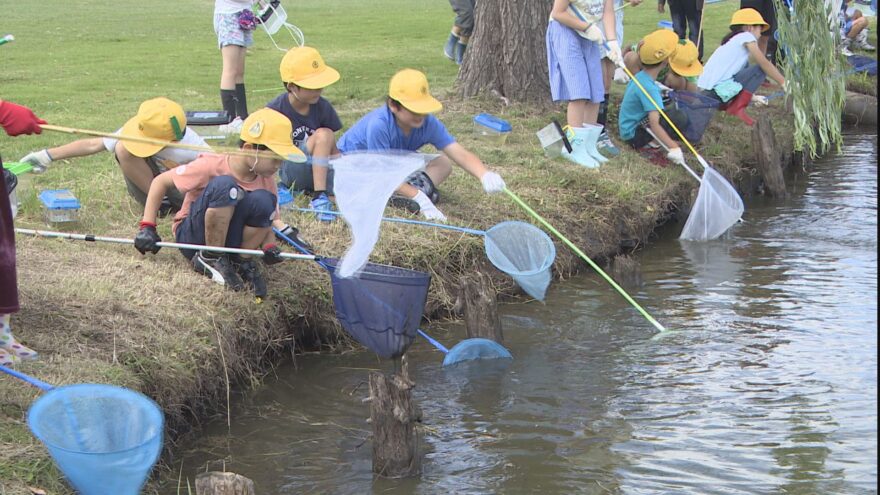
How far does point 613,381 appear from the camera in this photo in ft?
17.4

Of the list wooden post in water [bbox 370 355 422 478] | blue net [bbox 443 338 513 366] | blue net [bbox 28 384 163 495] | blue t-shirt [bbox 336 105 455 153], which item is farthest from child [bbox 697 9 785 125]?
blue net [bbox 28 384 163 495]

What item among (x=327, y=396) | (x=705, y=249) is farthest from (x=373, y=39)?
(x=327, y=396)

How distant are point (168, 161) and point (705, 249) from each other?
3.82m

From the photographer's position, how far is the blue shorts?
5.17 meters

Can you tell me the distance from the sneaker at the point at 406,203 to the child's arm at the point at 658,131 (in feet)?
8.73

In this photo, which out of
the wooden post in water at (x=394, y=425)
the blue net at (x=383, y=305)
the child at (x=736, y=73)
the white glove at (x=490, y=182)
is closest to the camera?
the wooden post in water at (x=394, y=425)

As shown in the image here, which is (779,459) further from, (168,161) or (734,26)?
(734,26)

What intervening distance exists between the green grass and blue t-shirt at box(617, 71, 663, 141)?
14.8 inches

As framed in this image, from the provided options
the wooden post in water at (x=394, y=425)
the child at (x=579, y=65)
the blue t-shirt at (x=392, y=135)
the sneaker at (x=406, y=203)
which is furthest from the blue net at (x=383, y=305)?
the child at (x=579, y=65)

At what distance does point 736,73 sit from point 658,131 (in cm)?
174

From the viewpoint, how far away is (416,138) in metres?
6.42

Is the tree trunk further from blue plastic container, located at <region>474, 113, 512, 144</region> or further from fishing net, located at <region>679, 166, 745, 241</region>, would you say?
fishing net, located at <region>679, 166, 745, 241</region>

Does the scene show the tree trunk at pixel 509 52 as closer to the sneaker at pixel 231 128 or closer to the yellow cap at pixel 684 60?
the yellow cap at pixel 684 60

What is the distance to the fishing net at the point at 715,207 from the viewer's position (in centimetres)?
760
